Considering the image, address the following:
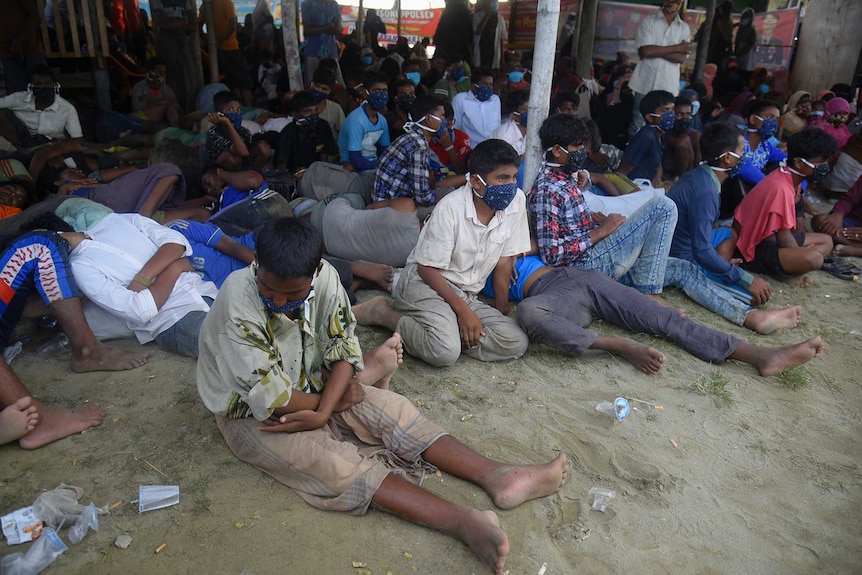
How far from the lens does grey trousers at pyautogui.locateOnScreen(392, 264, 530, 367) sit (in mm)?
3441

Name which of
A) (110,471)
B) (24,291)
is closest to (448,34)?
(24,291)

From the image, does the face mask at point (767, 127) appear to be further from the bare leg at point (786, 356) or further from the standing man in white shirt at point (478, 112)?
the bare leg at point (786, 356)

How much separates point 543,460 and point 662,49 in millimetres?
5903

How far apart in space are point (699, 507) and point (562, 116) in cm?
260

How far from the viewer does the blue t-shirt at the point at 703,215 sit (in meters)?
4.41

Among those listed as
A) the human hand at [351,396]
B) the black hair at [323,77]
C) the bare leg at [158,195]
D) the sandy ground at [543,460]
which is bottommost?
the sandy ground at [543,460]

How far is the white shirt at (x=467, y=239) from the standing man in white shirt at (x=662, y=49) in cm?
428

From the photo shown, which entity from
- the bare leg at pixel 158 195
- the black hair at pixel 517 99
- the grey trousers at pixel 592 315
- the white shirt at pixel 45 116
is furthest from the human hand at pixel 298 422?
the white shirt at pixel 45 116

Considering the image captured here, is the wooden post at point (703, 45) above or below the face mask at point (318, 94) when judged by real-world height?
above

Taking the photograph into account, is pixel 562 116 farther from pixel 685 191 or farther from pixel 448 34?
pixel 448 34

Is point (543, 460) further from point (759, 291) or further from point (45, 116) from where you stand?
point (45, 116)

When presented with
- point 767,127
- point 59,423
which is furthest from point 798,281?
point 59,423

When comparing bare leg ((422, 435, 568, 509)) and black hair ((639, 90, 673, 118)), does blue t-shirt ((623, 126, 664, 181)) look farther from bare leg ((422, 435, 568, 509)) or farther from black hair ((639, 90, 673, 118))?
bare leg ((422, 435, 568, 509))

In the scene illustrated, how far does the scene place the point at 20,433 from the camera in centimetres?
268
